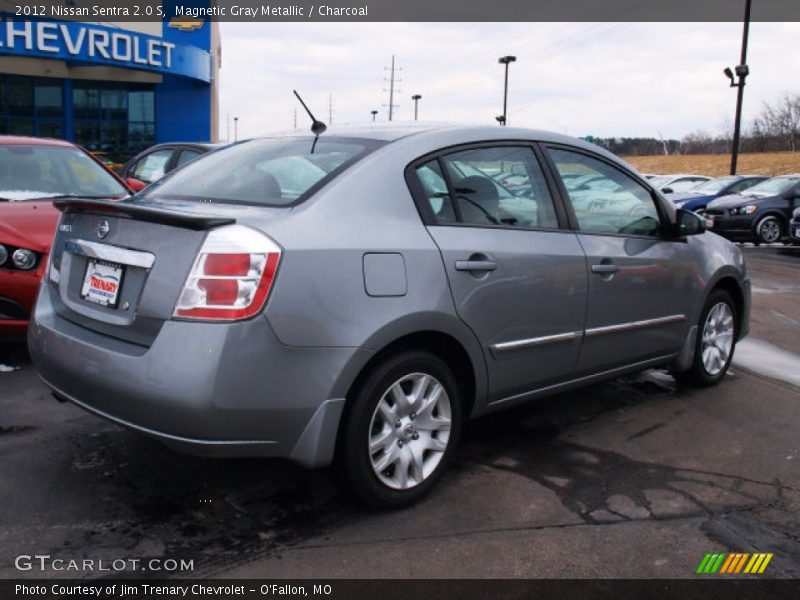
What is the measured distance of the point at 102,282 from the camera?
311 cm

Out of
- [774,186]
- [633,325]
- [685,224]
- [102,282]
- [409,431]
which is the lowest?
[409,431]

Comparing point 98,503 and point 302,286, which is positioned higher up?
point 302,286

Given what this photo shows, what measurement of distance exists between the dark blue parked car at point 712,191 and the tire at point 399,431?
15992 mm

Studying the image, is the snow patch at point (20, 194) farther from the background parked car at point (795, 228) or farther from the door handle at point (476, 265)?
the background parked car at point (795, 228)

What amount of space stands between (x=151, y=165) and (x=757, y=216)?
1198cm

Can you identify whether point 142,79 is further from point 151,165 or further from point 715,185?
point 715,185

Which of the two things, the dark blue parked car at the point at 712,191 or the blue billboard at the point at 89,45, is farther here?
the blue billboard at the point at 89,45

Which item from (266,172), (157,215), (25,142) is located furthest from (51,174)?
(157,215)

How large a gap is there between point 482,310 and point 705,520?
50.5 inches

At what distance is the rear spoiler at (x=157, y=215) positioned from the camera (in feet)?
9.09

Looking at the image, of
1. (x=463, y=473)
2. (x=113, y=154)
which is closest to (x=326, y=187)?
(x=463, y=473)

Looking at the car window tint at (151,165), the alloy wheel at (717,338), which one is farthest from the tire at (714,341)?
the car window tint at (151,165)

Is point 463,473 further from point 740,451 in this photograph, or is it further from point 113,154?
point 113,154

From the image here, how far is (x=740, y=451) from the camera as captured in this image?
4.03 m
